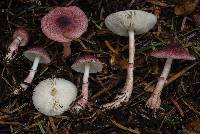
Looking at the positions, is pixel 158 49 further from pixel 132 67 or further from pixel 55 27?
pixel 55 27

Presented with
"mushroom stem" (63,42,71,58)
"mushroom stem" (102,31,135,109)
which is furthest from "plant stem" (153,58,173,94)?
"mushroom stem" (63,42,71,58)

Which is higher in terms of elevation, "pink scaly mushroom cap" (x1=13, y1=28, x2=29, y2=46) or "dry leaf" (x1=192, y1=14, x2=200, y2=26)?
"dry leaf" (x1=192, y1=14, x2=200, y2=26)

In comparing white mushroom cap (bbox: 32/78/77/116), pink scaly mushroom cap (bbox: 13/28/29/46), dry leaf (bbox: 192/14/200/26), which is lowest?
white mushroom cap (bbox: 32/78/77/116)

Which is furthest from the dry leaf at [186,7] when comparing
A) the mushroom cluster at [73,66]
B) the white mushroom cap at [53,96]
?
the white mushroom cap at [53,96]

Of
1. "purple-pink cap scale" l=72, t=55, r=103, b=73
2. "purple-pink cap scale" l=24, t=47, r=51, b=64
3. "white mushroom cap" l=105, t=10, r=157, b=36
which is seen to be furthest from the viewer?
"purple-pink cap scale" l=24, t=47, r=51, b=64

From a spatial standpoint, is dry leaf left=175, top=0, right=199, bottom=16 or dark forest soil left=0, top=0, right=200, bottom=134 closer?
dark forest soil left=0, top=0, right=200, bottom=134

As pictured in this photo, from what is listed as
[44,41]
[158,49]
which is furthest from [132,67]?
[44,41]

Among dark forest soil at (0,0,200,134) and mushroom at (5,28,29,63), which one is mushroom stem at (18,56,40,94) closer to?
dark forest soil at (0,0,200,134)

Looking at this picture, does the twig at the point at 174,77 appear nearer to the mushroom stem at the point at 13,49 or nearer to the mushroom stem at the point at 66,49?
the mushroom stem at the point at 66,49
